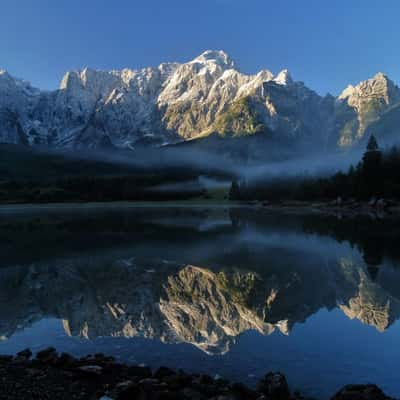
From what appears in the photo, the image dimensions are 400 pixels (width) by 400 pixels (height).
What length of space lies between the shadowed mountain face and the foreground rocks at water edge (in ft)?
11.3

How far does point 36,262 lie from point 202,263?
17.2 meters

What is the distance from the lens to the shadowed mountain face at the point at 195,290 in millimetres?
17984

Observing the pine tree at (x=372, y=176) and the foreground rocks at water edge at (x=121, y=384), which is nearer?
the foreground rocks at water edge at (x=121, y=384)

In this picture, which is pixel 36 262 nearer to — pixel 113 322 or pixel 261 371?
pixel 113 322

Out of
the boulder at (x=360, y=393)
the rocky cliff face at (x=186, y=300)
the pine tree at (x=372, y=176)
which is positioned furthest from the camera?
the pine tree at (x=372, y=176)

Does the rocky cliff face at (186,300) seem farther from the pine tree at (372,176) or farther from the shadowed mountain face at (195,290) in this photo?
the pine tree at (372,176)

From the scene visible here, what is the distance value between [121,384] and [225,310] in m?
10.1

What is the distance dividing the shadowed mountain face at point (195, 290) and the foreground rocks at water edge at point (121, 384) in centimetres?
345

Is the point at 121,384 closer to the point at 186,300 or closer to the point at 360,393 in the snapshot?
the point at 360,393

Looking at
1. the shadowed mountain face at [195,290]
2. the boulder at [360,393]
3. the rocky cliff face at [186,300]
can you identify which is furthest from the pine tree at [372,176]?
the boulder at [360,393]

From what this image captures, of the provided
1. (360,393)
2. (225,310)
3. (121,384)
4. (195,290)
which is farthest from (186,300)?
(360,393)

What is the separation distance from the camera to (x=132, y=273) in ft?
98.8

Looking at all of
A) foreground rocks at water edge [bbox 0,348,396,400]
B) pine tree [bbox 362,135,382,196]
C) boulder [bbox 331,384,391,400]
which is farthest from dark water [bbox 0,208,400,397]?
pine tree [bbox 362,135,382,196]

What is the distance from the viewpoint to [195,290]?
24.5 m
